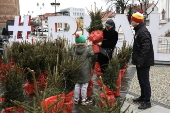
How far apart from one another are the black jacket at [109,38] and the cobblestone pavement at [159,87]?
1327mm

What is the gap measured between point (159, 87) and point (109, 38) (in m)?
1.98

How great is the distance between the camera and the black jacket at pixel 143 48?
12.4ft

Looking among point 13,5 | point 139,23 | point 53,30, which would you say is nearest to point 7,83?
point 139,23

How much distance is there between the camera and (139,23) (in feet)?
13.1

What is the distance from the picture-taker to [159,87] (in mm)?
5453

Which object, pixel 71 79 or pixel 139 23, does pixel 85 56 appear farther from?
pixel 139 23

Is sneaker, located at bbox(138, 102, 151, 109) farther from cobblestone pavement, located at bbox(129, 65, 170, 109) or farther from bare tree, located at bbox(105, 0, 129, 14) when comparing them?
bare tree, located at bbox(105, 0, 129, 14)

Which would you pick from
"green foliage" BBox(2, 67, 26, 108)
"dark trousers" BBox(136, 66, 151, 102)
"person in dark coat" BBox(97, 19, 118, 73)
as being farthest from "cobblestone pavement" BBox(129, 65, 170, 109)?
"green foliage" BBox(2, 67, 26, 108)

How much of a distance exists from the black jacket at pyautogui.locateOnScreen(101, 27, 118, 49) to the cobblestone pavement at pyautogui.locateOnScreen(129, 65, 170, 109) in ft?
4.35

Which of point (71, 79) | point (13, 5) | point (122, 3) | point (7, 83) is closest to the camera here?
point (7, 83)

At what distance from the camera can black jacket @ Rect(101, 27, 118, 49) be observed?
4930 mm

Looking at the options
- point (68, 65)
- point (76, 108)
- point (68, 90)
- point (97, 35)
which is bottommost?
point (76, 108)

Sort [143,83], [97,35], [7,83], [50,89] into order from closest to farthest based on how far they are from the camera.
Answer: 1. [50,89]
2. [7,83]
3. [143,83]
4. [97,35]

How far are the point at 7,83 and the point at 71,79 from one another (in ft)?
3.55
